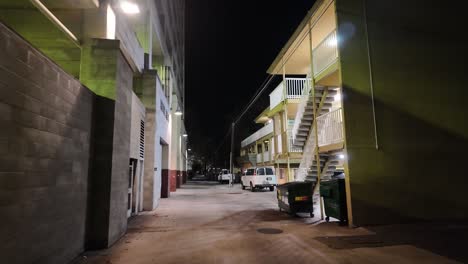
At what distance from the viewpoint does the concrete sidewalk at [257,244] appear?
546cm

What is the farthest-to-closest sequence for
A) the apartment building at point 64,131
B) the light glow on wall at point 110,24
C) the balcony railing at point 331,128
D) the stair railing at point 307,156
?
the stair railing at point 307,156, the balcony railing at point 331,128, the light glow on wall at point 110,24, the apartment building at point 64,131

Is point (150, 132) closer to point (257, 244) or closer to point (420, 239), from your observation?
point (257, 244)

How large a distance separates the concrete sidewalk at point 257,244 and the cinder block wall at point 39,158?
Answer: 3.46 ft

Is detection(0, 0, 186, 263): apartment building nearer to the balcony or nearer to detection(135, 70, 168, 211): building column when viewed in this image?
detection(135, 70, 168, 211): building column

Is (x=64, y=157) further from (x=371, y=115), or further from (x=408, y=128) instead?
(x=408, y=128)

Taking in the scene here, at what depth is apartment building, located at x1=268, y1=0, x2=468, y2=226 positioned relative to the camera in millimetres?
8781

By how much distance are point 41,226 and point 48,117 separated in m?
1.66

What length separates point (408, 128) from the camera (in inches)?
364

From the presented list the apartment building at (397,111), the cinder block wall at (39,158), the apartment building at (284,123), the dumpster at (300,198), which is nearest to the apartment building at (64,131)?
the cinder block wall at (39,158)

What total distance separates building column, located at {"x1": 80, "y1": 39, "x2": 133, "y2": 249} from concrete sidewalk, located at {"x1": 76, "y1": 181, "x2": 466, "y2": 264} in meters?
0.52

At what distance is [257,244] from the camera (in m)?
6.55

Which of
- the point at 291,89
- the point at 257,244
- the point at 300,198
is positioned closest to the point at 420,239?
the point at 257,244

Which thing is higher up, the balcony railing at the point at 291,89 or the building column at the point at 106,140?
the balcony railing at the point at 291,89

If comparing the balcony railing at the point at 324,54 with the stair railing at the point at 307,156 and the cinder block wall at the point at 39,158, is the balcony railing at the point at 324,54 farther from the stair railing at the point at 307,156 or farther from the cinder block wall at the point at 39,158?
the cinder block wall at the point at 39,158
